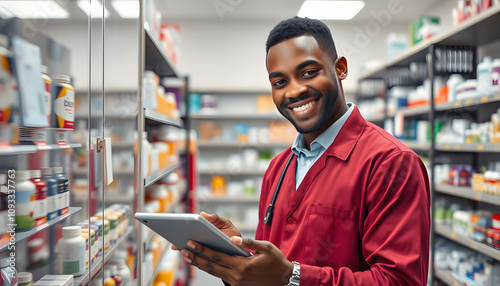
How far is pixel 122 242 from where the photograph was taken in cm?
203

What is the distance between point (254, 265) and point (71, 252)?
0.74 metres

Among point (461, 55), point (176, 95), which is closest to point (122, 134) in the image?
point (176, 95)

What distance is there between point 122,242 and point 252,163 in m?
3.07

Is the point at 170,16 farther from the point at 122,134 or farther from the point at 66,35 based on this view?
the point at 66,35

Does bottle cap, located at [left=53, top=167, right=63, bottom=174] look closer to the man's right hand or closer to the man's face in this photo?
the man's right hand

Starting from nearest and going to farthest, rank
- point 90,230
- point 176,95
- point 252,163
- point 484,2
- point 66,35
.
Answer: point 66,35 → point 90,230 → point 484,2 → point 176,95 → point 252,163

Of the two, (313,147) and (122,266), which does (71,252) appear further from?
(313,147)

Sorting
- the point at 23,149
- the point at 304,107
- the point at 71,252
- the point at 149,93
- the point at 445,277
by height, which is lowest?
the point at 445,277

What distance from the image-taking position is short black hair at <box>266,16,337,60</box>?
43.0 inches

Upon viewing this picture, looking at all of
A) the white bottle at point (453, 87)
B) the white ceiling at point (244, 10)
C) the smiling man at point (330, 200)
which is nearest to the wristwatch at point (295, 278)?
the smiling man at point (330, 200)

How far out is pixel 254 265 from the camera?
3.05 ft

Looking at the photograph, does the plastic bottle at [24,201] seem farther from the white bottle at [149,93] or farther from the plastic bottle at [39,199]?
the white bottle at [149,93]

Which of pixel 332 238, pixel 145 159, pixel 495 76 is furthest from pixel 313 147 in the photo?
pixel 495 76

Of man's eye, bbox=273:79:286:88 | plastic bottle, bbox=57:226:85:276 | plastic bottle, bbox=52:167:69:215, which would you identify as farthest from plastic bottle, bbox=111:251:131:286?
man's eye, bbox=273:79:286:88
